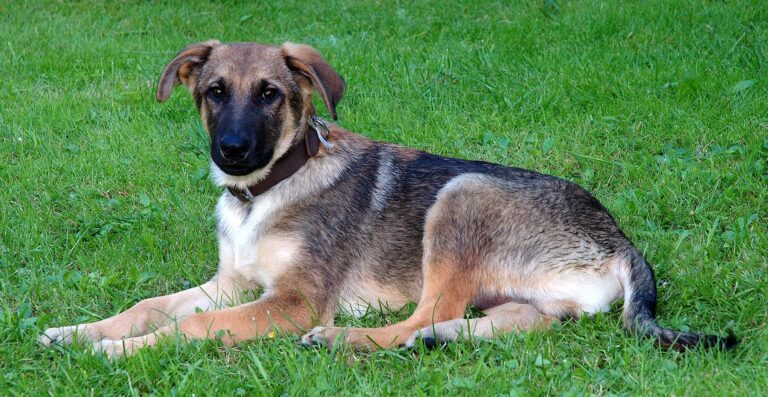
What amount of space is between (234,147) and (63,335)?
1.32 meters

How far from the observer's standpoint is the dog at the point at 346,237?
472cm

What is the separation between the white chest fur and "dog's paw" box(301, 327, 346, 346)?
473 mm

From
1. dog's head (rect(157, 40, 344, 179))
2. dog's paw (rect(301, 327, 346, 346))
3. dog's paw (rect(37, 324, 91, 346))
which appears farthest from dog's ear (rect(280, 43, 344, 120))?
dog's paw (rect(37, 324, 91, 346))

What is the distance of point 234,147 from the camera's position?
4762 millimetres

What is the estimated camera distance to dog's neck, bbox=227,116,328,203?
16.9 feet

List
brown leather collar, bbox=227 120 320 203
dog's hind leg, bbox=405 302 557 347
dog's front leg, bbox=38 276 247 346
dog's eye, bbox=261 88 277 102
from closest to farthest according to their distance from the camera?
dog's hind leg, bbox=405 302 557 347 → dog's front leg, bbox=38 276 247 346 → dog's eye, bbox=261 88 277 102 → brown leather collar, bbox=227 120 320 203

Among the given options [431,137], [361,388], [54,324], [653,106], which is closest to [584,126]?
[653,106]

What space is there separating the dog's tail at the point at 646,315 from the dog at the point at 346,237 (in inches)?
0.6

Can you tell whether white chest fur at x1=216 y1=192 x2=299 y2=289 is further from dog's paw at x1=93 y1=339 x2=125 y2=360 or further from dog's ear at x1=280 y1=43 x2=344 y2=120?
dog's paw at x1=93 y1=339 x2=125 y2=360

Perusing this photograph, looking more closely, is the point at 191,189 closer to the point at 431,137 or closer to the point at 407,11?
the point at 431,137

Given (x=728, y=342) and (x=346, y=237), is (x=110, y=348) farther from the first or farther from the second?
(x=728, y=342)

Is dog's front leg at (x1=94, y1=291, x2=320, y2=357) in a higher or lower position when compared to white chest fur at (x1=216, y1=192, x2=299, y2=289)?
lower

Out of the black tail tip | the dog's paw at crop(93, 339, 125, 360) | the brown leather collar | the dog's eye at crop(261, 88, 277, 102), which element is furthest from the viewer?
the brown leather collar

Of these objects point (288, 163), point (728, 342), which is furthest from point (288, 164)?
point (728, 342)
